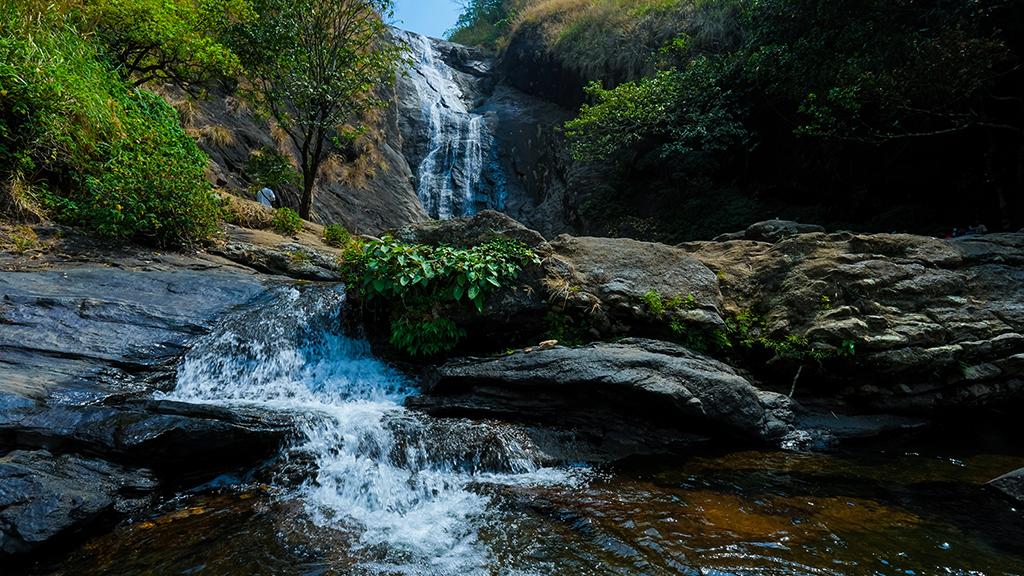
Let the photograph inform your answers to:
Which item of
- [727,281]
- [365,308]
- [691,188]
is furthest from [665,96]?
[365,308]

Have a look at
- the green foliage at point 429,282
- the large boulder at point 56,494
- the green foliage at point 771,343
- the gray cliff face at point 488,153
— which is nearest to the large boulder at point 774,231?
the green foliage at point 771,343

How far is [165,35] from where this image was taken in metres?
8.95

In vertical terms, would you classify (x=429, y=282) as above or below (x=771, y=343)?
above

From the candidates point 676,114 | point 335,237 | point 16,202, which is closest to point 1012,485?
point 335,237

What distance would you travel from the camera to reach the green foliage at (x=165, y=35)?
8773 mm

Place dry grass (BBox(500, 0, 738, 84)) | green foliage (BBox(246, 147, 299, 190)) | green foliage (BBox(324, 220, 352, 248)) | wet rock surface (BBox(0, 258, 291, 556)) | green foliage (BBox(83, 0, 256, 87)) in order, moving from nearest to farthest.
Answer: wet rock surface (BBox(0, 258, 291, 556)) < green foliage (BBox(83, 0, 256, 87)) < green foliage (BBox(324, 220, 352, 248)) < green foliage (BBox(246, 147, 299, 190)) < dry grass (BBox(500, 0, 738, 84))

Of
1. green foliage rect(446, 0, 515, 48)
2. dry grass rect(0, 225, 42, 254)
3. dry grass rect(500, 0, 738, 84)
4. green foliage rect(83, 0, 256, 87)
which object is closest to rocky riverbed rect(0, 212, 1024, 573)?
dry grass rect(0, 225, 42, 254)

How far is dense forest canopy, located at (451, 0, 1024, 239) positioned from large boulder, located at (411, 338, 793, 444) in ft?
23.4

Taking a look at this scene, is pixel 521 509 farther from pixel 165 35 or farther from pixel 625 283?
pixel 165 35

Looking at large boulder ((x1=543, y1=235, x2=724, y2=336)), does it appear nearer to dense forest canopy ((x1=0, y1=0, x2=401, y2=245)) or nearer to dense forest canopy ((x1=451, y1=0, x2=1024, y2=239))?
dense forest canopy ((x1=451, y1=0, x2=1024, y2=239))

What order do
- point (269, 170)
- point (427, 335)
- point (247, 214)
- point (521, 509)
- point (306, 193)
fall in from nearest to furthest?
→ 1. point (521, 509)
2. point (427, 335)
3. point (247, 214)
4. point (269, 170)
5. point (306, 193)

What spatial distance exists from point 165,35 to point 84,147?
2752mm

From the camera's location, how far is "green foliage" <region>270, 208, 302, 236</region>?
10773mm

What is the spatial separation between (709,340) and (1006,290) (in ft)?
13.4
